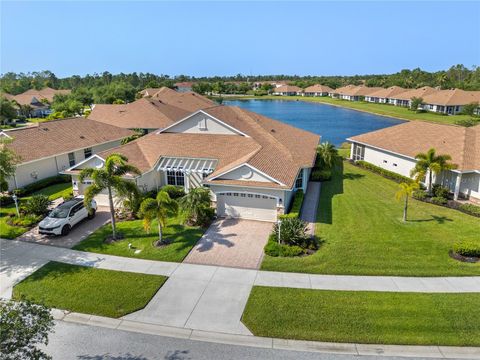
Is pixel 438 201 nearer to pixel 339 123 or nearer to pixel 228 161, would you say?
pixel 228 161

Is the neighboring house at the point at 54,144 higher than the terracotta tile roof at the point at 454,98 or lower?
lower

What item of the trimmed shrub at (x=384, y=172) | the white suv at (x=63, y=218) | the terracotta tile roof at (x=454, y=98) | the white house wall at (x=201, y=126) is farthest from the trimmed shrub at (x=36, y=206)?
the terracotta tile roof at (x=454, y=98)

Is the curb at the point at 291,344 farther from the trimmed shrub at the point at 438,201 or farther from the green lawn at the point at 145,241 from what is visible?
the trimmed shrub at the point at 438,201

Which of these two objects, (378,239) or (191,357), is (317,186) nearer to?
(378,239)

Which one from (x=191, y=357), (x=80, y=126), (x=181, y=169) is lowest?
(x=191, y=357)

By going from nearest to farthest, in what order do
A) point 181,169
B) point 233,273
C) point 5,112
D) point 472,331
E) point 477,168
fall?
point 472,331
point 233,273
point 477,168
point 181,169
point 5,112

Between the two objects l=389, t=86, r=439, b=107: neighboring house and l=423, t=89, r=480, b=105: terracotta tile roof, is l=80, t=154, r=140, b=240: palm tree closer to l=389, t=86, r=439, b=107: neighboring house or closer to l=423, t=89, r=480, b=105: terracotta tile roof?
l=423, t=89, r=480, b=105: terracotta tile roof

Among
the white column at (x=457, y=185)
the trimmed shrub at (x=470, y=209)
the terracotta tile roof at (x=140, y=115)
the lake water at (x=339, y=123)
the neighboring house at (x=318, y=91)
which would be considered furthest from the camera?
the neighboring house at (x=318, y=91)

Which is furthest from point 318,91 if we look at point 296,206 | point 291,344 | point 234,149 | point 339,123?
point 291,344

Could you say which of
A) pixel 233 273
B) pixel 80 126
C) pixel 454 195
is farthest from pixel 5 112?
pixel 454 195
